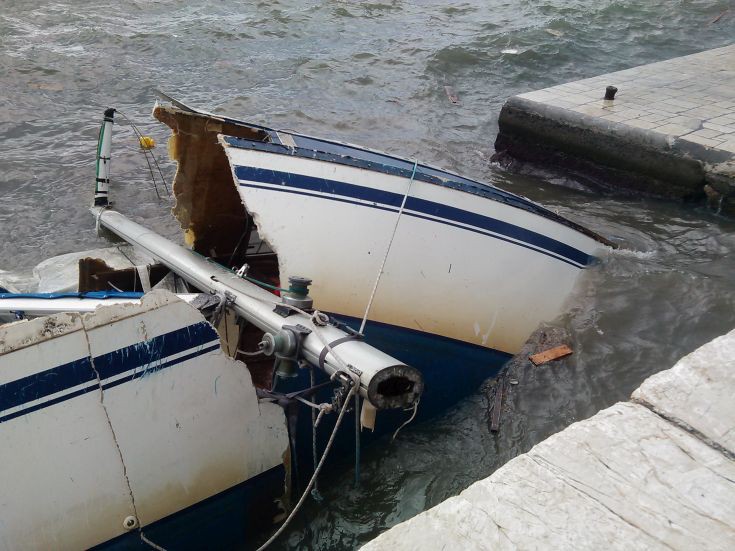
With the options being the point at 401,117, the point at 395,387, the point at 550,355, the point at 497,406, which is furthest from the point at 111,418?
the point at 401,117

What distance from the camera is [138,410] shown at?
331 cm

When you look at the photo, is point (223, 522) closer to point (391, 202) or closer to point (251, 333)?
point (251, 333)

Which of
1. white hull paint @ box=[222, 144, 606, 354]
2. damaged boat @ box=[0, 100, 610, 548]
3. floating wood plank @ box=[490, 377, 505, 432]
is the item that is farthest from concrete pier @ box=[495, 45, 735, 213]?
floating wood plank @ box=[490, 377, 505, 432]

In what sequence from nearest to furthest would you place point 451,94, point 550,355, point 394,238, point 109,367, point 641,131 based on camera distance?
point 109,367 → point 394,238 → point 550,355 → point 641,131 → point 451,94

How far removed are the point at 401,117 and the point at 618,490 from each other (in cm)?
866

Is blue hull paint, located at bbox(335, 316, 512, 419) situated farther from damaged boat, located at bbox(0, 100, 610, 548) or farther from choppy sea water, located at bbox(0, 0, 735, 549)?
choppy sea water, located at bbox(0, 0, 735, 549)

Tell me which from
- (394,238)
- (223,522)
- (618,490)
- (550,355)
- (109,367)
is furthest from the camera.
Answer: (550,355)

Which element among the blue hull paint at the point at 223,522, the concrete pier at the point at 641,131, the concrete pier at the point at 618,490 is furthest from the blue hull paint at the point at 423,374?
the concrete pier at the point at 641,131

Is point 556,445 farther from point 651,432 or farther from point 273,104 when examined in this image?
point 273,104

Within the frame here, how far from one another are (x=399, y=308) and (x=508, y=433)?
3.60 ft

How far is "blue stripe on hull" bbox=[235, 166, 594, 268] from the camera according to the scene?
4.18m

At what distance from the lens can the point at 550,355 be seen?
495cm

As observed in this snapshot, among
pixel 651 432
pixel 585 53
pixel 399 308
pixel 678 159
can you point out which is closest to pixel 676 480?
pixel 651 432

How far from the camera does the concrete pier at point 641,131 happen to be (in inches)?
277
